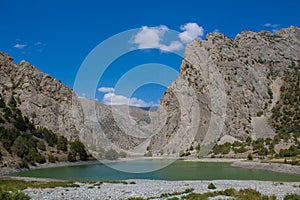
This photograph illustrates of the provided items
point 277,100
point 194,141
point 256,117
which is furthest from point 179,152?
point 277,100

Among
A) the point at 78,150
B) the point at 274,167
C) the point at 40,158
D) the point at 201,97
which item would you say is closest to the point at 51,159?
the point at 40,158

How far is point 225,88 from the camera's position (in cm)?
13688

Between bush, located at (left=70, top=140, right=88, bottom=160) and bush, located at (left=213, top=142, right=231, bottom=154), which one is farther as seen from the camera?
bush, located at (left=213, top=142, right=231, bottom=154)

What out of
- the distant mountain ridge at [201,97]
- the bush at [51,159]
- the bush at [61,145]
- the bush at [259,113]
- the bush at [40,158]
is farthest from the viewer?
the bush at [259,113]

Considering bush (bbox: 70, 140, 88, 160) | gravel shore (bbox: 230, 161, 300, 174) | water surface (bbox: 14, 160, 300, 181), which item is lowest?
water surface (bbox: 14, 160, 300, 181)

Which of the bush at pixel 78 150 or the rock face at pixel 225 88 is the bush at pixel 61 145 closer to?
the bush at pixel 78 150

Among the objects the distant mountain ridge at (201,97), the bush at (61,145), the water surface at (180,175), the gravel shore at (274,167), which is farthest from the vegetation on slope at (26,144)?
the gravel shore at (274,167)

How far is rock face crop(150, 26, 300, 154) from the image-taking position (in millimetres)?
129750

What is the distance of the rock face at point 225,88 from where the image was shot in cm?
12975

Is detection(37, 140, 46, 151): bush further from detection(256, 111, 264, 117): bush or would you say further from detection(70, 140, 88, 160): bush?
detection(256, 111, 264, 117): bush

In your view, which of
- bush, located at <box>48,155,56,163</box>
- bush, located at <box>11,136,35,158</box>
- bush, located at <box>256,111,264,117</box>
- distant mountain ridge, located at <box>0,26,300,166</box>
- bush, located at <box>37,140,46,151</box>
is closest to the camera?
bush, located at <box>11,136,35,158</box>

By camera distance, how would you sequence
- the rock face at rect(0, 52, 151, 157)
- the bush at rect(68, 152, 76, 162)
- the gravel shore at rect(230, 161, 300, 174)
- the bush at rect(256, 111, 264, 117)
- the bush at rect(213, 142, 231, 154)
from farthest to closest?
1. the bush at rect(256, 111, 264, 117)
2. the rock face at rect(0, 52, 151, 157)
3. the bush at rect(213, 142, 231, 154)
4. the bush at rect(68, 152, 76, 162)
5. the gravel shore at rect(230, 161, 300, 174)

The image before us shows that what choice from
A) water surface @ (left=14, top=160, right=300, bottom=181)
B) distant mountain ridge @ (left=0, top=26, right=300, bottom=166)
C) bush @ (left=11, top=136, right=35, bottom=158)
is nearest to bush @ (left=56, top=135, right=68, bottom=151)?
bush @ (left=11, top=136, right=35, bottom=158)

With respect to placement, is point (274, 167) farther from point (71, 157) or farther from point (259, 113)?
point (259, 113)
